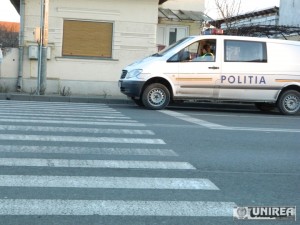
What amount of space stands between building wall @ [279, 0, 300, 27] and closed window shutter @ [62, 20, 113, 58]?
61.5ft

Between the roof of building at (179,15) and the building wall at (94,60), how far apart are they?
2.71m

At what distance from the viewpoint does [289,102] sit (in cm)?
1506

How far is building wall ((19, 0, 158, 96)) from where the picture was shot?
62.4 feet

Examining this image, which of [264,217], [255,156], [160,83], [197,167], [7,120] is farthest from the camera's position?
[160,83]

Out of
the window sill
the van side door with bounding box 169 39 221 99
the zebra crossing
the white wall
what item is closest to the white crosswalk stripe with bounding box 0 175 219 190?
the zebra crossing

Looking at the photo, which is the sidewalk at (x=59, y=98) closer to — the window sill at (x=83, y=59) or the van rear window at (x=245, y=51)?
the window sill at (x=83, y=59)

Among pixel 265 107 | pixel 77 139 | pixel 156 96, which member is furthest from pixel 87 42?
pixel 77 139

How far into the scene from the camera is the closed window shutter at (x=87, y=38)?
1911 centimetres

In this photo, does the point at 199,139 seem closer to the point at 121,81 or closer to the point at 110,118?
the point at 110,118

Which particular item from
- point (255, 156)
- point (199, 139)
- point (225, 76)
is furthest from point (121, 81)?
point (255, 156)

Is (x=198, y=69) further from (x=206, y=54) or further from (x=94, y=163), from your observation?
(x=94, y=163)

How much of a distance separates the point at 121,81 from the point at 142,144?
21.2ft

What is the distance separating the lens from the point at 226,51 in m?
14.6

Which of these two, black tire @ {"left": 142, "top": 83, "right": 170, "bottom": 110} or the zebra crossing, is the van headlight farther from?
the zebra crossing
